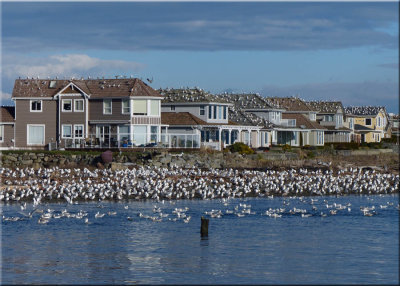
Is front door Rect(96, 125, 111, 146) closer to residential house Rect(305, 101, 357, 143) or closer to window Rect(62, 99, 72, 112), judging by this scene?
window Rect(62, 99, 72, 112)

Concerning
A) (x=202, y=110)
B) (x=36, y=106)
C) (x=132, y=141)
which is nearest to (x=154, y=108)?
(x=132, y=141)

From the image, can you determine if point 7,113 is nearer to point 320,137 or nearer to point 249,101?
point 249,101

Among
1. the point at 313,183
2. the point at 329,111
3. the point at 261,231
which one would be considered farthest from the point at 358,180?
the point at 329,111

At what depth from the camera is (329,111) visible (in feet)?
295

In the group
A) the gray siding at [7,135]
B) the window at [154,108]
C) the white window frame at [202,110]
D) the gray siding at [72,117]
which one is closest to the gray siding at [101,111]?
the gray siding at [72,117]

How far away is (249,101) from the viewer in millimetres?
77750

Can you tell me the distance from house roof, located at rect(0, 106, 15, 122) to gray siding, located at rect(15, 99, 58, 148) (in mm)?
875

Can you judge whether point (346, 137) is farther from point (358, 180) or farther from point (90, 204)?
point (90, 204)

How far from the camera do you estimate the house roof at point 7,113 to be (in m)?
60.8

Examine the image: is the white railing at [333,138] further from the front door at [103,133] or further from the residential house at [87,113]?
the front door at [103,133]

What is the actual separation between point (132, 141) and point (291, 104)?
31.0m

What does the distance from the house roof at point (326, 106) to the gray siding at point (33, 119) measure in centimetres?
3750

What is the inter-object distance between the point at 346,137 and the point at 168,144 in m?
38.3

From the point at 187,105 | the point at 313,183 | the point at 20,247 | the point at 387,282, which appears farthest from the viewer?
the point at 187,105
